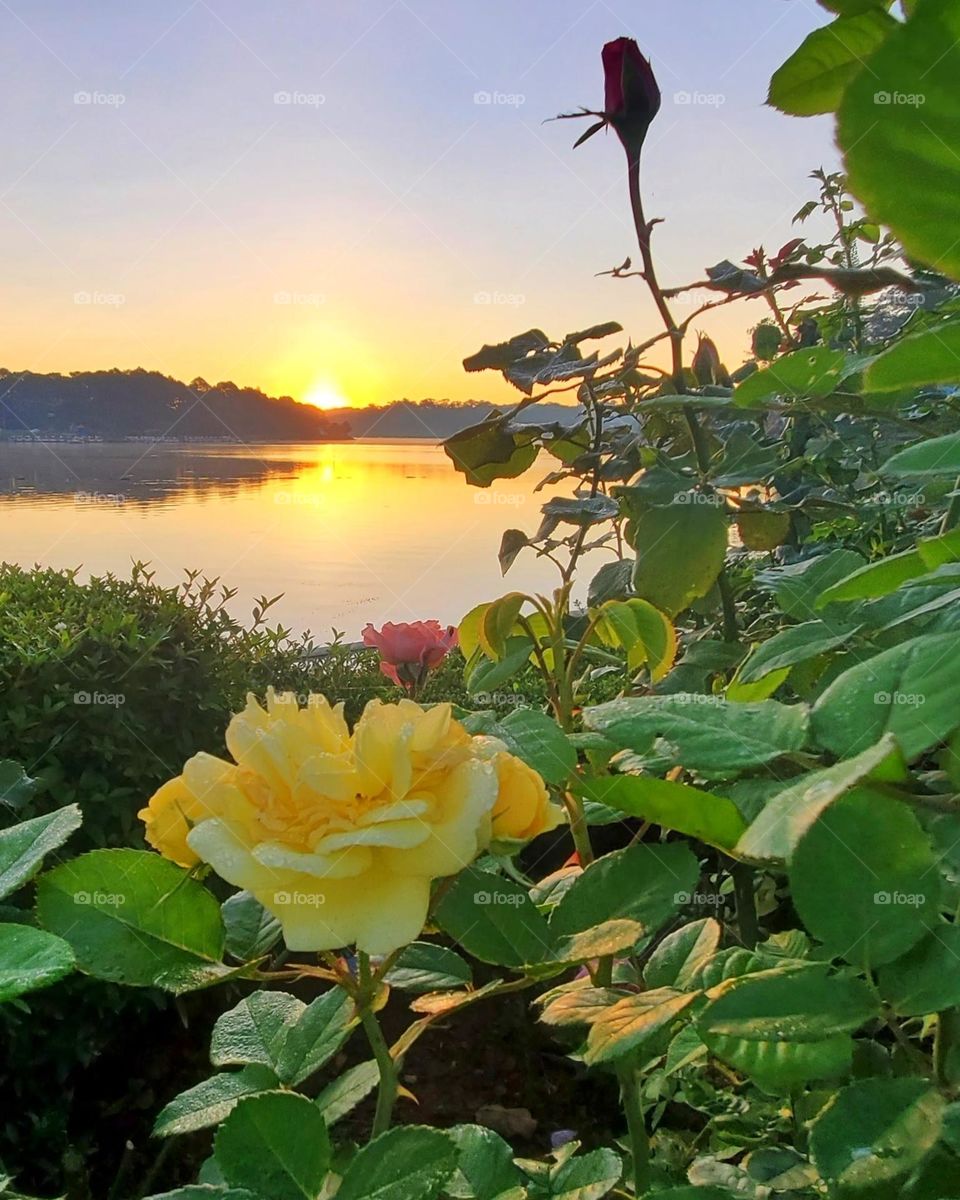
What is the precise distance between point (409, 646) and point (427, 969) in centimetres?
71

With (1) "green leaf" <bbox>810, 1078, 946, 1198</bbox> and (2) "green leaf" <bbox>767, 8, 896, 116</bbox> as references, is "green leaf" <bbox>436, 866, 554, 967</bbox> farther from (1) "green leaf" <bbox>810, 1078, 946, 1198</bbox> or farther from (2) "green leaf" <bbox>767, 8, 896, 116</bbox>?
(2) "green leaf" <bbox>767, 8, 896, 116</bbox>

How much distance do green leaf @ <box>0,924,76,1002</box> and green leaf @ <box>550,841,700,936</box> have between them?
0.66ft

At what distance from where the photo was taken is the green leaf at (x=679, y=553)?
0.68m

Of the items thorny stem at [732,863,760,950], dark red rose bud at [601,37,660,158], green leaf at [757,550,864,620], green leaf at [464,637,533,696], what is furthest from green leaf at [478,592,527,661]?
dark red rose bud at [601,37,660,158]

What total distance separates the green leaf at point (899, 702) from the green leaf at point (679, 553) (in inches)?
13.7

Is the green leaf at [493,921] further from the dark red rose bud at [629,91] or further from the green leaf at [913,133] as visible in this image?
the dark red rose bud at [629,91]

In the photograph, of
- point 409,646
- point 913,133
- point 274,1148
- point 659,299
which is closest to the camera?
point 913,133

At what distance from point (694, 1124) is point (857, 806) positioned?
3.50 ft

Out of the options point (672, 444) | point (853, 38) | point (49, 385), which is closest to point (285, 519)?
point (672, 444)

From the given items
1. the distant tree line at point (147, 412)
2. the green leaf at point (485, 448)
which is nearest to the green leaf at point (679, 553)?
the green leaf at point (485, 448)

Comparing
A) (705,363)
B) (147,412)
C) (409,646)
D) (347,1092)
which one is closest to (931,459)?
(347,1092)

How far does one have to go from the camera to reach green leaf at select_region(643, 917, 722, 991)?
480 millimetres

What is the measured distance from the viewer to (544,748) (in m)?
0.45

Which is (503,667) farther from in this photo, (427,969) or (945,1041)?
(945,1041)
